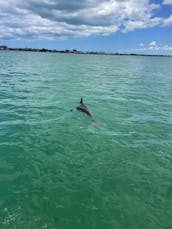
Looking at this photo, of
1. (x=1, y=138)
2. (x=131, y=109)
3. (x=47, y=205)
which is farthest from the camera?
(x=131, y=109)

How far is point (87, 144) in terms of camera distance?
36.6 ft

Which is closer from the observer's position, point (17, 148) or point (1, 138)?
point (17, 148)

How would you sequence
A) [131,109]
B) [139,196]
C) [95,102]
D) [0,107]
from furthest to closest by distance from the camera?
[95,102], [131,109], [0,107], [139,196]

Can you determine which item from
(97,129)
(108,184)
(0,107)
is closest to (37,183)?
(108,184)

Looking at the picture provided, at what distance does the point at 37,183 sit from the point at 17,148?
302cm

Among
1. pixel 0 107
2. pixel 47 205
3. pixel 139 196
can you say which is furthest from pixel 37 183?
pixel 0 107

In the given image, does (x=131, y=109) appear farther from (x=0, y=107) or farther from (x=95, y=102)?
(x=0, y=107)

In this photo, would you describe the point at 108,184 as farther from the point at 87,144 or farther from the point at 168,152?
the point at 168,152

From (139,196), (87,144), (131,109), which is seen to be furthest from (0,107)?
(139,196)

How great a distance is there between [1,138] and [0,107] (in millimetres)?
5927

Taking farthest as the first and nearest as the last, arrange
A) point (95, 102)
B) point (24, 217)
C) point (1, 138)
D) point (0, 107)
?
point (95, 102)
point (0, 107)
point (1, 138)
point (24, 217)

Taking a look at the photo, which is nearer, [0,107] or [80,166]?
[80,166]

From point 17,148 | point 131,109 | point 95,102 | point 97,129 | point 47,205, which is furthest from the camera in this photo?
point 95,102

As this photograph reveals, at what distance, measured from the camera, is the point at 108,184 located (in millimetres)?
8117
